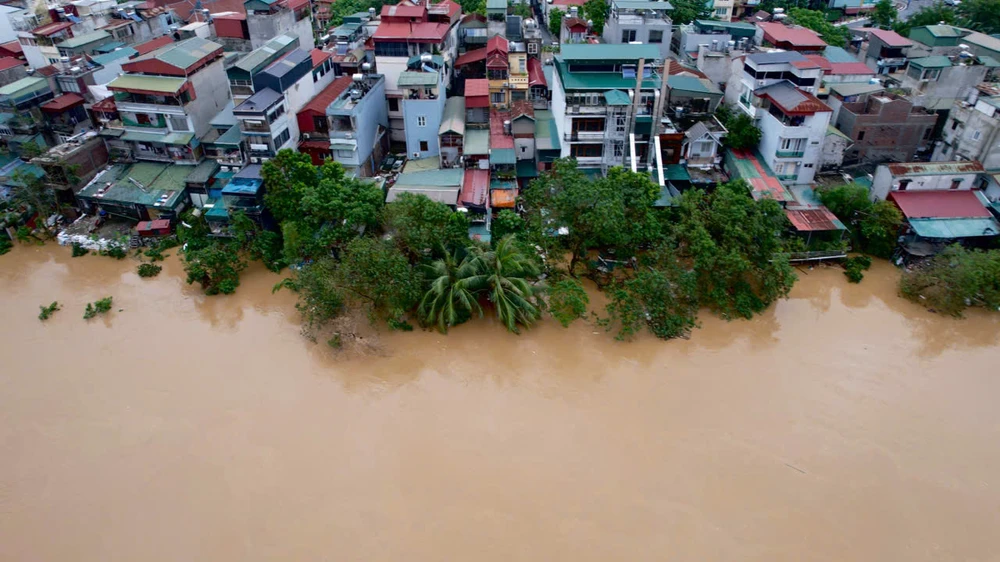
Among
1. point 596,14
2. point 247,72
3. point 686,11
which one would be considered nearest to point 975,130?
point 686,11

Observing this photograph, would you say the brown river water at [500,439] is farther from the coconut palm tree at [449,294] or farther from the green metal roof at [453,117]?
the green metal roof at [453,117]

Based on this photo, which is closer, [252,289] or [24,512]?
[24,512]

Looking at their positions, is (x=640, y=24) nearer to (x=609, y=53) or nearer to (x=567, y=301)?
(x=609, y=53)

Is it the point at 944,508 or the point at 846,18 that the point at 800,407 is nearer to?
the point at 944,508

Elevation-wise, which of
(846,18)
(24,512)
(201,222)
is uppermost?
(846,18)

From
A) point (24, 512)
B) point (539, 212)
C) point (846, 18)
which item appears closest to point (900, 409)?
point (539, 212)

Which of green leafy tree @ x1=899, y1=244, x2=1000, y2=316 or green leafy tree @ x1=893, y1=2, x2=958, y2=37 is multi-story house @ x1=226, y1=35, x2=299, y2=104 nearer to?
green leafy tree @ x1=899, y1=244, x2=1000, y2=316

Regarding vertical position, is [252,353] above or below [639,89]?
below
